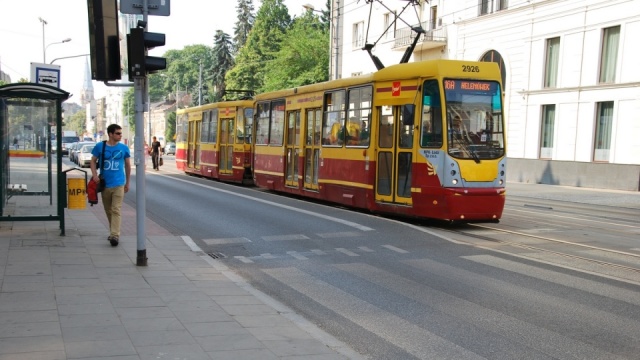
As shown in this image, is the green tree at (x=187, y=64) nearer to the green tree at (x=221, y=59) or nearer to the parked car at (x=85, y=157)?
the green tree at (x=221, y=59)

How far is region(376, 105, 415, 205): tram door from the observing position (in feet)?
40.2

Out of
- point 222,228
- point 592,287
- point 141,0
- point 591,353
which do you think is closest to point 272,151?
point 222,228

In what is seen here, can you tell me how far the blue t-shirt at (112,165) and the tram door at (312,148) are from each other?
7338 millimetres

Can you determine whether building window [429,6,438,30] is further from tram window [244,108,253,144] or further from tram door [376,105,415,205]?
A: tram door [376,105,415,205]

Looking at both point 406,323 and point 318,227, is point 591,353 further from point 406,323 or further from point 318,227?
point 318,227

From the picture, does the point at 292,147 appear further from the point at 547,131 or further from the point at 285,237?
the point at 547,131

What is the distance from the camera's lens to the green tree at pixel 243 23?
295ft

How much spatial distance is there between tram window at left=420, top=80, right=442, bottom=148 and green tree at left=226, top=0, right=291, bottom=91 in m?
60.8

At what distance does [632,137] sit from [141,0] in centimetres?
2292

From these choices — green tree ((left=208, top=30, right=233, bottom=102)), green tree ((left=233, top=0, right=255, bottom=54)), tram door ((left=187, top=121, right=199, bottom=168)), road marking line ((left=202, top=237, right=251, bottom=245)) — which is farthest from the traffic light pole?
green tree ((left=233, top=0, right=255, bottom=54))

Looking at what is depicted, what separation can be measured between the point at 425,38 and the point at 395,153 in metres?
24.8

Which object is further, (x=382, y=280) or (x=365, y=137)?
(x=365, y=137)

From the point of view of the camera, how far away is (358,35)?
45.0 meters

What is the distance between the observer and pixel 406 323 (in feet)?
19.4
